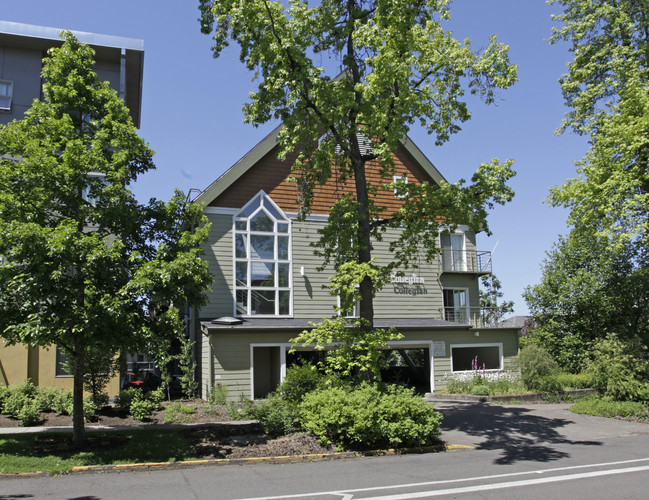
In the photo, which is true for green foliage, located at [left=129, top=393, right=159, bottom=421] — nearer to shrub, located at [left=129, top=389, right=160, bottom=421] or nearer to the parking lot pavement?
shrub, located at [left=129, top=389, right=160, bottom=421]

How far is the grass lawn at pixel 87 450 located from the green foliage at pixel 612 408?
12.1 m

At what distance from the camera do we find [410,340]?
22188 millimetres

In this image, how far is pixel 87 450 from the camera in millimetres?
10148

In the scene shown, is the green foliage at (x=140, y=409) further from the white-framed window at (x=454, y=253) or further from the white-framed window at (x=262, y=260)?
the white-framed window at (x=454, y=253)

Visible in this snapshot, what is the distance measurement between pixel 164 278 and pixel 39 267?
7.14ft

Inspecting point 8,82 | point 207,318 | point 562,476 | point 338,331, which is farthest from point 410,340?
point 8,82

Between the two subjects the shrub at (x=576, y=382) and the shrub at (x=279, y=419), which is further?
the shrub at (x=576, y=382)

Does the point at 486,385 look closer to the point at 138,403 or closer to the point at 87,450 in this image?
the point at 138,403

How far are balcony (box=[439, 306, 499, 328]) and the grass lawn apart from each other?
1593 centimetres

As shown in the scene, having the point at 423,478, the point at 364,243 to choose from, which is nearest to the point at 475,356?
the point at 364,243

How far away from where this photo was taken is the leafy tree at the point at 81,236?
30.4ft

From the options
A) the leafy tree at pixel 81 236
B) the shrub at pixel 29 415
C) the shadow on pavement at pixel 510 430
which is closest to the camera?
the leafy tree at pixel 81 236

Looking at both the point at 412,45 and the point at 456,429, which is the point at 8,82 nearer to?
the point at 412,45

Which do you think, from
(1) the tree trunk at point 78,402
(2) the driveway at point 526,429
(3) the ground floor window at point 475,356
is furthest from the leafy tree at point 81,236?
(3) the ground floor window at point 475,356
